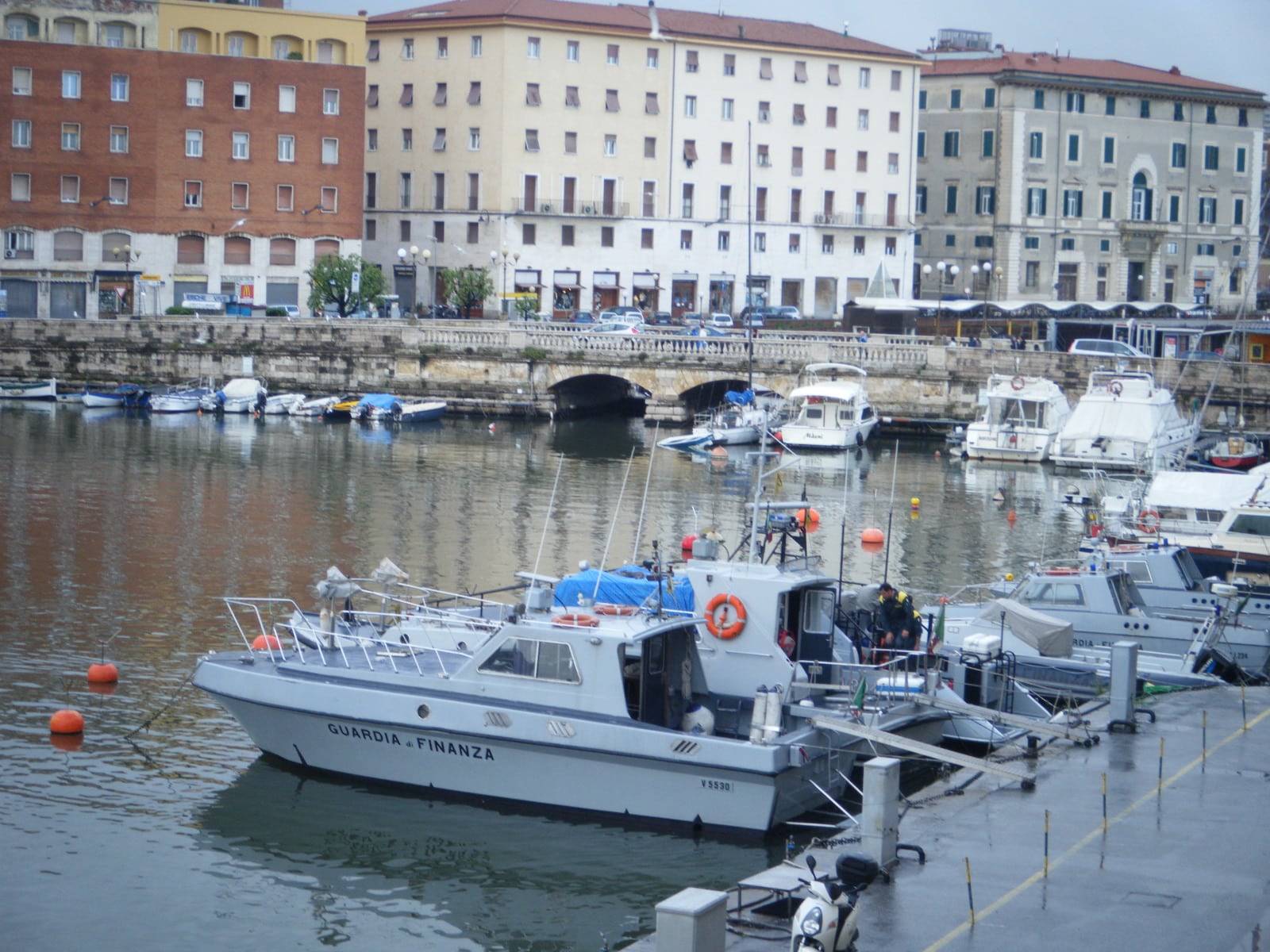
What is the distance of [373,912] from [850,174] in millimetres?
81912

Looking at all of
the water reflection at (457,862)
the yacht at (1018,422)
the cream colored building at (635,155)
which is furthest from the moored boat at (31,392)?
the water reflection at (457,862)

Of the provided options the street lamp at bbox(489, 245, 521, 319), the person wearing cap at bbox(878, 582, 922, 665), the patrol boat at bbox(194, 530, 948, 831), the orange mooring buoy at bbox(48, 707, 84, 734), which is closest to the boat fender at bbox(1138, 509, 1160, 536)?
the person wearing cap at bbox(878, 582, 922, 665)

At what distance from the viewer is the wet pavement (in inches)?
572

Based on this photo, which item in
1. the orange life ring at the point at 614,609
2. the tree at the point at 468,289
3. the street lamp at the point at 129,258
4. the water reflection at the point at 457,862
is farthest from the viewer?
the tree at the point at 468,289

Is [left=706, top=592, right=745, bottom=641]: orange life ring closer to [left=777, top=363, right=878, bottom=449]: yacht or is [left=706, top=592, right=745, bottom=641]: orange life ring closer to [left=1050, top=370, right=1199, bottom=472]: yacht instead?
[left=1050, top=370, right=1199, bottom=472]: yacht

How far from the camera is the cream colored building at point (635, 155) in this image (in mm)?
90188

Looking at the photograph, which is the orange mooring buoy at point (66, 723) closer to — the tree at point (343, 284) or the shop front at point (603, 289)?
the tree at point (343, 284)

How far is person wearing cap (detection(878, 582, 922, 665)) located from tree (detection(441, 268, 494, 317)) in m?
61.9

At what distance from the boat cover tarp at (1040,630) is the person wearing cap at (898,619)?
306cm

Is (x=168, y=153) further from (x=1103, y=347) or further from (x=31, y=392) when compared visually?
(x=1103, y=347)

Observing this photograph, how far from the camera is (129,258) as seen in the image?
267 feet

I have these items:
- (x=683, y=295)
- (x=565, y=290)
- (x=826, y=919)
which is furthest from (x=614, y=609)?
(x=683, y=295)

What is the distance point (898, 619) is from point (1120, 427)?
4019cm

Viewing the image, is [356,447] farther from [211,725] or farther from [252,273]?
[211,725]
